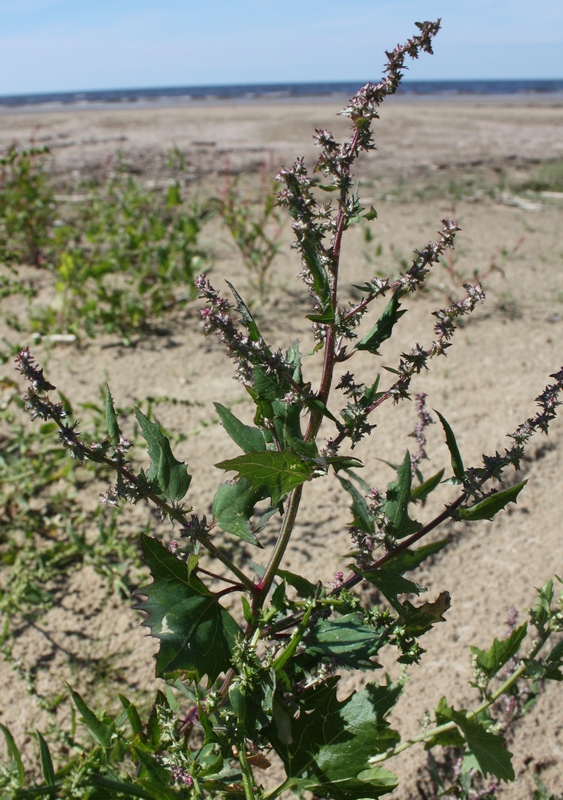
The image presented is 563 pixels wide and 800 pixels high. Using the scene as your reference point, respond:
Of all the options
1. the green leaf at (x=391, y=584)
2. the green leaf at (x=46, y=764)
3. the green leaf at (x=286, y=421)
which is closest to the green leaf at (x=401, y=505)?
the green leaf at (x=391, y=584)

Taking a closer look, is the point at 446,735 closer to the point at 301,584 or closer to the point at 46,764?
the point at 301,584

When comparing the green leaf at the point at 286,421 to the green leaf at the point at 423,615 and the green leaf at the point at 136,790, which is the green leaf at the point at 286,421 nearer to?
the green leaf at the point at 423,615

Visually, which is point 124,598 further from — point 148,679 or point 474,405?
point 474,405

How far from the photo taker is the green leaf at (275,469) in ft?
3.43

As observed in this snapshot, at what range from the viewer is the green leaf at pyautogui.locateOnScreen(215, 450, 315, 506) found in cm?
104

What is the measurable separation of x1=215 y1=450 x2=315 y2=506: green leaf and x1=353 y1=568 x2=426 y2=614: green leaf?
197 mm

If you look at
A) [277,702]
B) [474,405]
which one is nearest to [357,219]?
[277,702]

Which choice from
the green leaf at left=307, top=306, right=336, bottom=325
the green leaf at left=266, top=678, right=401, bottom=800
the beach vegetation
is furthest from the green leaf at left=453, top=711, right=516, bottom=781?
the beach vegetation

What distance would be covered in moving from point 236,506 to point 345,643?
0.31 meters

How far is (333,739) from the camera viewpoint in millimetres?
1221

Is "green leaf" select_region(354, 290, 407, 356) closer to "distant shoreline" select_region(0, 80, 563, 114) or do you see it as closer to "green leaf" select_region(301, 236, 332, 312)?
"green leaf" select_region(301, 236, 332, 312)

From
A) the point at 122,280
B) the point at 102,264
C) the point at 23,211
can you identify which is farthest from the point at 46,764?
the point at 23,211

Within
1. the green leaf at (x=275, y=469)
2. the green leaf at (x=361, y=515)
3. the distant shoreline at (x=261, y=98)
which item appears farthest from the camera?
the distant shoreline at (x=261, y=98)

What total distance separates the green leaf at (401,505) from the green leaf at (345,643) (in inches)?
7.0
